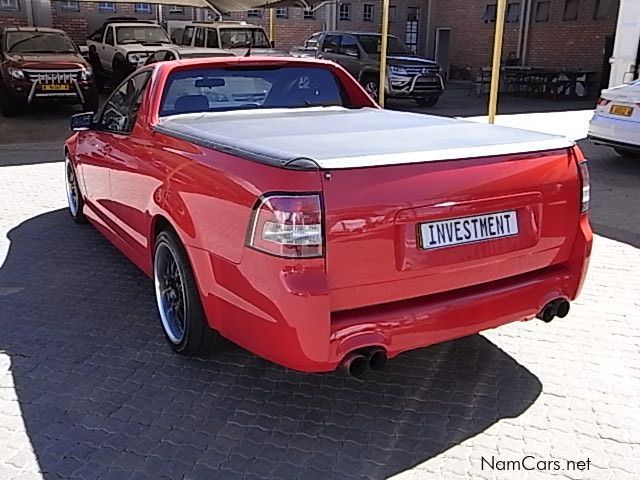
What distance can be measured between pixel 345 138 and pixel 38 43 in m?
12.8

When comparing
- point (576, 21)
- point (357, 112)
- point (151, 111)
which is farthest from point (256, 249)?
point (576, 21)

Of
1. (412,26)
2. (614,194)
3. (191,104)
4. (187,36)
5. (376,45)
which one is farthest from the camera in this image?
(412,26)

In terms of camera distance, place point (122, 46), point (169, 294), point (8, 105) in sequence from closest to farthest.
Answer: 1. point (169, 294)
2. point (8, 105)
3. point (122, 46)

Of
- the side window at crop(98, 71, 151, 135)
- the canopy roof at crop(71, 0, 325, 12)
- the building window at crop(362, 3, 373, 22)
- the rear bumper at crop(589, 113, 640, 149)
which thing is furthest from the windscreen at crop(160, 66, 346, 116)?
the building window at crop(362, 3, 373, 22)

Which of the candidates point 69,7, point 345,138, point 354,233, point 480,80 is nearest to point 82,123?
point 345,138

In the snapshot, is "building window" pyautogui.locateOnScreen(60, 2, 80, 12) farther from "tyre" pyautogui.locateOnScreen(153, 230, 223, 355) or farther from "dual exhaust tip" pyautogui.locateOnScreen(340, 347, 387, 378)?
"dual exhaust tip" pyautogui.locateOnScreen(340, 347, 387, 378)

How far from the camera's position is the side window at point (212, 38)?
628 inches

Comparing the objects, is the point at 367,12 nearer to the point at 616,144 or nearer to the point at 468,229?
the point at 616,144

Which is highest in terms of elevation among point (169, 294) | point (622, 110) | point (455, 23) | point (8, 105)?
point (455, 23)

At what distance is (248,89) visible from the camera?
4.50 meters

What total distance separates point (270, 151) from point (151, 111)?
1.55 m

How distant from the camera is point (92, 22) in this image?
65.2 feet

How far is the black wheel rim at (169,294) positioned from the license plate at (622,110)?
7.02 m

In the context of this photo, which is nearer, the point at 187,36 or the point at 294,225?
the point at 294,225
